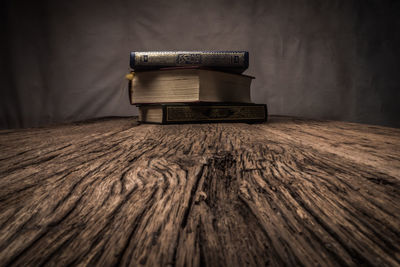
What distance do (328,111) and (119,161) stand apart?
1.49 m

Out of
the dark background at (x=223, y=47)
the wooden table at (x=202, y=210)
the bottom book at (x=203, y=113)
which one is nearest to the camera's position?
the wooden table at (x=202, y=210)

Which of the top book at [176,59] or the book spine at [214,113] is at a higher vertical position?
the top book at [176,59]

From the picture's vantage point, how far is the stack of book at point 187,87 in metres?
0.68

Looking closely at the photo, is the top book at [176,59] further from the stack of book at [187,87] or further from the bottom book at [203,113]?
the bottom book at [203,113]

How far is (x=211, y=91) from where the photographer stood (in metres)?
0.73

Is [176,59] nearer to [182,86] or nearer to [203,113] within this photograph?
[182,86]

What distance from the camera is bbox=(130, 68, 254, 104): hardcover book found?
0.69 m

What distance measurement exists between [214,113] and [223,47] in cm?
84

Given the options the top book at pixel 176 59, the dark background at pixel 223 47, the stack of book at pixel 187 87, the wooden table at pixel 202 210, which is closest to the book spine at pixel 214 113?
the stack of book at pixel 187 87

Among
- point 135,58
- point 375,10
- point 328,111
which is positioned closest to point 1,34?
point 135,58

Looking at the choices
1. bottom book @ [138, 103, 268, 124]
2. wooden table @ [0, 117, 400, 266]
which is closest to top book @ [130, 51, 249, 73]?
bottom book @ [138, 103, 268, 124]

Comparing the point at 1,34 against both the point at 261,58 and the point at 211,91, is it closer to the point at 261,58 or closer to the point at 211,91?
the point at 211,91

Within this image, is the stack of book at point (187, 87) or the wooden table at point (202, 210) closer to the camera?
the wooden table at point (202, 210)

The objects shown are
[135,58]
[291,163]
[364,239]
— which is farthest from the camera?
[135,58]
